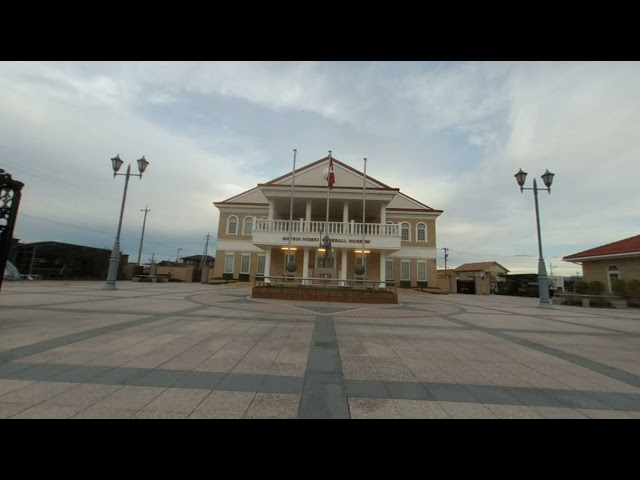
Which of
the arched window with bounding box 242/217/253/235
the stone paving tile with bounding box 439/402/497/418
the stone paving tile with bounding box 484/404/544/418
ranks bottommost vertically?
the stone paving tile with bounding box 439/402/497/418

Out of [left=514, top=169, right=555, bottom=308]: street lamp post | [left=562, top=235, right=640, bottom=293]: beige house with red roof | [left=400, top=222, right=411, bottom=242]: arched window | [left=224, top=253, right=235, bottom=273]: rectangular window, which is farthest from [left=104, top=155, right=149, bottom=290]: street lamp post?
[left=562, top=235, right=640, bottom=293]: beige house with red roof

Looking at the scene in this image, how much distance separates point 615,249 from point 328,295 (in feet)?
78.6

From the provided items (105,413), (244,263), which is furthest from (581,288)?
(244,263)

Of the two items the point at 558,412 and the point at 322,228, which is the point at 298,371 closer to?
the point at 558,412

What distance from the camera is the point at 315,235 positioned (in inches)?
797

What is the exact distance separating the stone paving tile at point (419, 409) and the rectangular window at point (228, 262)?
97.8 ft

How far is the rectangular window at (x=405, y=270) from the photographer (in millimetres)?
30156

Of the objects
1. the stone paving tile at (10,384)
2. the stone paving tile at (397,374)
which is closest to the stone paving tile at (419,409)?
the stone paving tile at (397,374)

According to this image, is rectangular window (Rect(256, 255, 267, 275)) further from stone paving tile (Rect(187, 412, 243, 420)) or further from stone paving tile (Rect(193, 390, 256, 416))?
stone paving tile (Rect(187, 412, 243, 420))

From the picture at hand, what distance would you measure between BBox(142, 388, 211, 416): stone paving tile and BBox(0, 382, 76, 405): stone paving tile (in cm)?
117

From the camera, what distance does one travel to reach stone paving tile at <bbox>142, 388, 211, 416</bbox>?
109 inches

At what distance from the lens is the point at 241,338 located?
6016 mm
